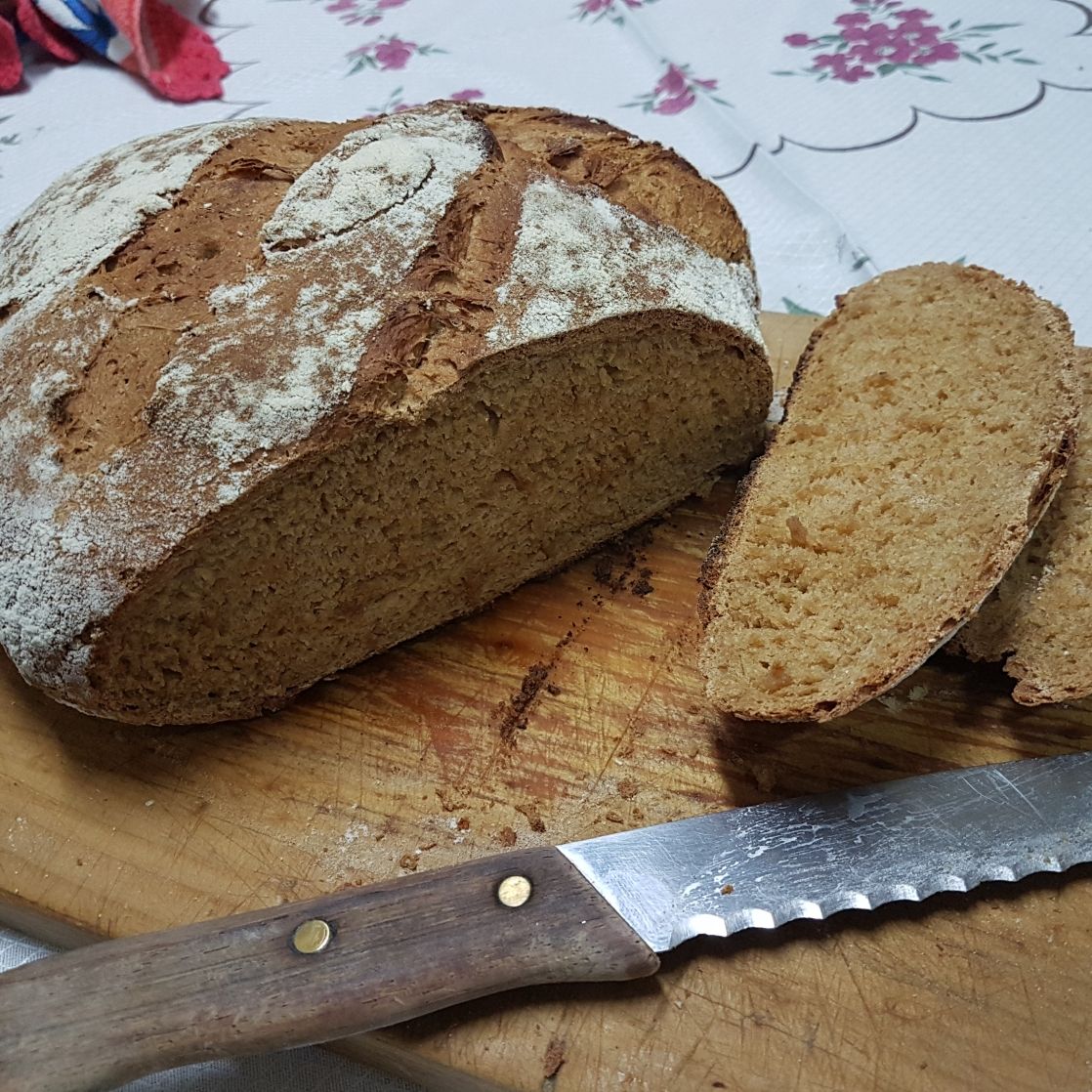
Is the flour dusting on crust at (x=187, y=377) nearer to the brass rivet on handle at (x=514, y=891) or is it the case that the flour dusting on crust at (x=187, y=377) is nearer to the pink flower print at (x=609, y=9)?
the brass rivet on handle at (x=514, y=891)

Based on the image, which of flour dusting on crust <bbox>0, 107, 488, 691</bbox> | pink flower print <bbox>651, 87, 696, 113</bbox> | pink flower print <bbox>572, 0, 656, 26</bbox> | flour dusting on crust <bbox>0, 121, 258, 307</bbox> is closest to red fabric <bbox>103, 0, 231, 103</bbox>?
pink flower print <bbox>572, 0, 656, 26</bbox>

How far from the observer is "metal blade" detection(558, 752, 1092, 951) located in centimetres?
178

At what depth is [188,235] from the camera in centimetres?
222

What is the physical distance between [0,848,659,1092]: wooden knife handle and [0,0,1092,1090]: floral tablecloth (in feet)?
7.50

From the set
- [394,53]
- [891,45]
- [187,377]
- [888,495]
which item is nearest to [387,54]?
[394,53]

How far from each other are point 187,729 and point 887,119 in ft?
11.2

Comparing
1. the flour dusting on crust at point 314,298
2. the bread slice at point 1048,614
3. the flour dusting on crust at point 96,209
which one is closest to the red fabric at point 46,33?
the flour dusting on crust at point 96,209

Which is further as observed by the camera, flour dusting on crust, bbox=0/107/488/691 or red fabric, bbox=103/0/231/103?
red fabric, bbox=103/0/231/103

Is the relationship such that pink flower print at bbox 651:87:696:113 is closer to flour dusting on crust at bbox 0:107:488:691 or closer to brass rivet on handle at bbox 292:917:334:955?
flour dusting on crust at bbox 0:107:488:691

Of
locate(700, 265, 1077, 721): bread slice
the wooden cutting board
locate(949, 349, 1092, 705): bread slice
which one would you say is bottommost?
the wooden cutting board

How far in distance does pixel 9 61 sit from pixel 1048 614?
4.65m

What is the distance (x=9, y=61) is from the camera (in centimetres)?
422

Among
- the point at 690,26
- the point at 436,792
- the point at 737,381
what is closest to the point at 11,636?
the point at 436,792

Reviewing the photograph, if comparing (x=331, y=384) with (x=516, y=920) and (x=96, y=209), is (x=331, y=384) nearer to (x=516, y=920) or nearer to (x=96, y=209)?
(x=96, y=209)
